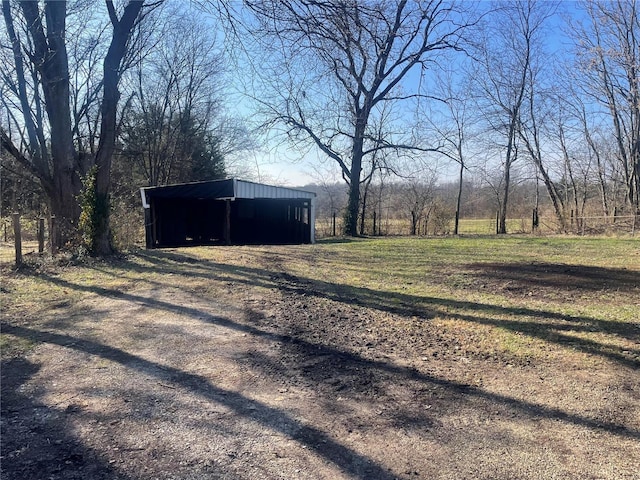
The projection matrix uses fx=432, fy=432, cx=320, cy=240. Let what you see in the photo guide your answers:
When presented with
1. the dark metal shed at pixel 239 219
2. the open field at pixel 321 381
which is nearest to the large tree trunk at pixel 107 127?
the open field at pixel 321 381

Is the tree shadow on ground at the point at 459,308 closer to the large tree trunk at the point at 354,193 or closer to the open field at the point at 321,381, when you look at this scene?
the open field at the point at 321,381

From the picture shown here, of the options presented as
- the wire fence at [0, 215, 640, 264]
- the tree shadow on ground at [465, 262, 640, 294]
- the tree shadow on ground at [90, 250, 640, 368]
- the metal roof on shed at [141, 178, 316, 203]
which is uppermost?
the metal roof on shed at [141, 178, 316, 203]

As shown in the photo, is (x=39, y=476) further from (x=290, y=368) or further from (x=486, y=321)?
(x=486, y=321)

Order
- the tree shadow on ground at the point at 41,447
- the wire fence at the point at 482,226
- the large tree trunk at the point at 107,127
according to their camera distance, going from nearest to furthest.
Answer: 1. the tree shadow on ground at the point at 41,447
2. the large tree trunk at the point at 107,127
3. the wire fence at the point at 482,226

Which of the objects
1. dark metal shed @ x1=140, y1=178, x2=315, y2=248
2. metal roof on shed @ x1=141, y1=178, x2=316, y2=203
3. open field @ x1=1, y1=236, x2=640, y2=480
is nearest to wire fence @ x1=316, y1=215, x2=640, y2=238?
dark metal shed @ x1=140, y1=178, x2=315, y2=248

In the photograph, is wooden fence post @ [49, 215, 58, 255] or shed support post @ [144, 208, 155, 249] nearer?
wooden fence post @ [49, 215, 58, 255]

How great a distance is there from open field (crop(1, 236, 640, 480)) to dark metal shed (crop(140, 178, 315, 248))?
1221 centimetres

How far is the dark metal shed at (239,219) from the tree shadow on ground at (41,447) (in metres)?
15.4

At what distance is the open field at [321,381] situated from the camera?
229 centimetres

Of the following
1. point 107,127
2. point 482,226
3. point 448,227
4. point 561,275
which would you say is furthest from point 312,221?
point 482,226

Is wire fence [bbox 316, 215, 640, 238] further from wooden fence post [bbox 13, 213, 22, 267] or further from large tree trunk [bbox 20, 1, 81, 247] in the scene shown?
wooden fence post [bbox 13, 213, 22, 267]

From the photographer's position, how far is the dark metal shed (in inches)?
740

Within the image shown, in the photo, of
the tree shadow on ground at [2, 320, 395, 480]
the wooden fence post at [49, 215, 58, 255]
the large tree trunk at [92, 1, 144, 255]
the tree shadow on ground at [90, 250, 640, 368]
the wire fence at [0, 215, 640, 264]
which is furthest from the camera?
the wire fence at [0, 215, 640, 264]

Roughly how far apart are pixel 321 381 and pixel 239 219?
17.7m
